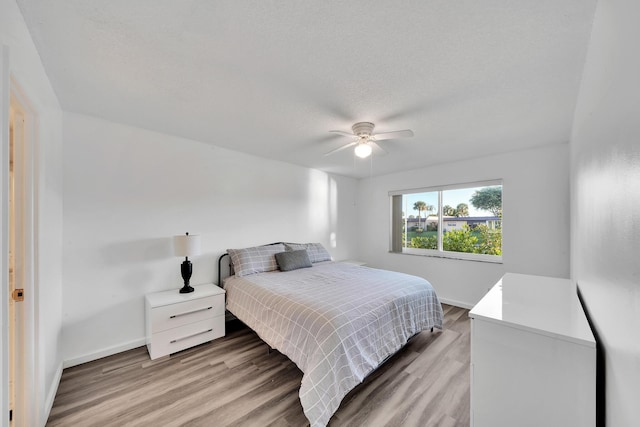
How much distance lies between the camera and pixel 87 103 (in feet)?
6.89

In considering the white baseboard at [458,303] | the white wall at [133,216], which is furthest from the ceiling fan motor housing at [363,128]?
the white baseboard at [458,303]

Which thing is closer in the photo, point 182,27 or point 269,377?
point 182,27

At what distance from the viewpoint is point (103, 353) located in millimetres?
2379

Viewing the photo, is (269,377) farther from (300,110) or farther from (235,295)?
(300,110)

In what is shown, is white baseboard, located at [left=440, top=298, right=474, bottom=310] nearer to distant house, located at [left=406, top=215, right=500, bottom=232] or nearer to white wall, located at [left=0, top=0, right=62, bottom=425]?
distant house, located at [left=406, top=215, right=500, bottom=232]

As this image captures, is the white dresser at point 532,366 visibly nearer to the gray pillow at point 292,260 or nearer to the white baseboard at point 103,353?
the gray pillow at point 292,260

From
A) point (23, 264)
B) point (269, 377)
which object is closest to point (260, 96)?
point (23, 264)

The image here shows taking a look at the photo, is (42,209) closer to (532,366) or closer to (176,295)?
(176,295)

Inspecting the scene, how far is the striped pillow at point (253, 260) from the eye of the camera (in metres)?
3.06

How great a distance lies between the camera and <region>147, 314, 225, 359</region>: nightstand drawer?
234 centimetres

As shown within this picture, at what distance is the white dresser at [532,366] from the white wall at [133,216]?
295cm

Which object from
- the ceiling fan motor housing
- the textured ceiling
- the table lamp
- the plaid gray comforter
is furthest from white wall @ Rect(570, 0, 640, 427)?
the table lamp

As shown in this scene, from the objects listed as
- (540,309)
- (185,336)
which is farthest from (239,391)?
(540,309)

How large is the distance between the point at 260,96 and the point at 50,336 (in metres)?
2.43
